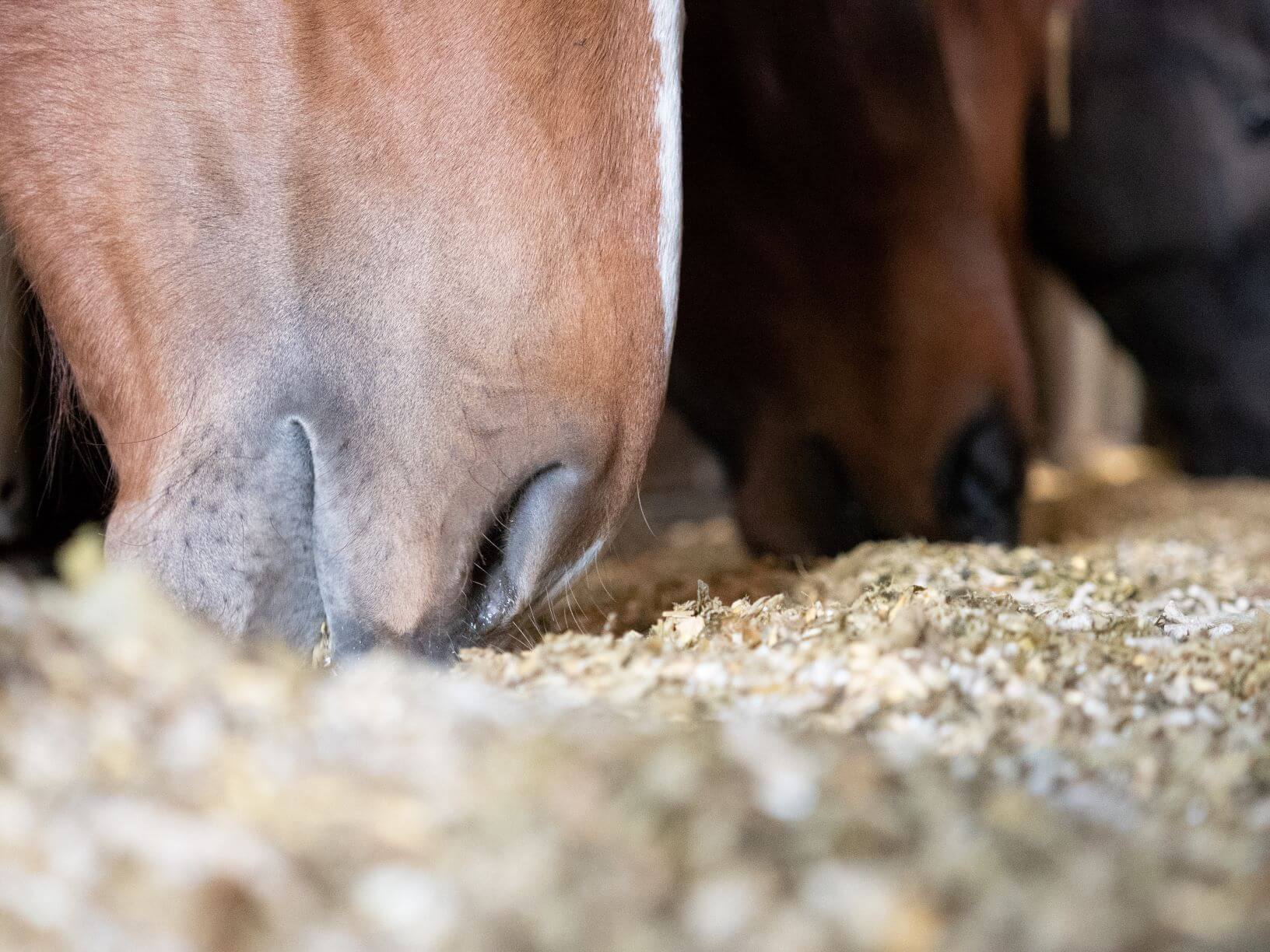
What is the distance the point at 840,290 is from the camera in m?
1.13

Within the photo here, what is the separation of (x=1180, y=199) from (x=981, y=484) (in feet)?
2.37

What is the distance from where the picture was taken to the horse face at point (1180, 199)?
154cm

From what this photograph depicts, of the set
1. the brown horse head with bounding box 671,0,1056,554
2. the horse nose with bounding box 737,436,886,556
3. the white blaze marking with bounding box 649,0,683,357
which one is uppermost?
the white blaze marking with bounding box 649,0,683,357

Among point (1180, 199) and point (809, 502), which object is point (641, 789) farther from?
point (1180, 199)

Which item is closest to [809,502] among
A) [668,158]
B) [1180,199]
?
[668,158]

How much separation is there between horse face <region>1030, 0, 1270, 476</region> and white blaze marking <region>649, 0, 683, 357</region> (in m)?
1.28

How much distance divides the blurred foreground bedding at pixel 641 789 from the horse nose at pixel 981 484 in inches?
23.7

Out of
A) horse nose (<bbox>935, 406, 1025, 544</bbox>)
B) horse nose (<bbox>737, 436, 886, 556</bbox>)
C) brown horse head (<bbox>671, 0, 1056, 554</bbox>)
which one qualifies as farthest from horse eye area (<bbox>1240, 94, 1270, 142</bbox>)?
horse nose (<bbox>737, 436, 886, 556</bbox>)

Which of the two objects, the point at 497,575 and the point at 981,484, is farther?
the point at 981,484

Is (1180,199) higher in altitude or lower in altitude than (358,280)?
lower

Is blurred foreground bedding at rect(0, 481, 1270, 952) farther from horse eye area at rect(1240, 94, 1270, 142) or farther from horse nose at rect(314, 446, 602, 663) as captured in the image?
horse eye area at rect(1240, 94, 1270, 142)

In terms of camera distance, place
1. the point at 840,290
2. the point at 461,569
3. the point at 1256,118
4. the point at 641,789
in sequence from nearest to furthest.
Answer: the point at 641,789, the point at 461,569, the point at 840,290, the point at 1256,118

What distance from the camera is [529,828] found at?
0.96 ft

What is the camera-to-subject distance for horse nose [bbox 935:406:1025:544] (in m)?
1.13
